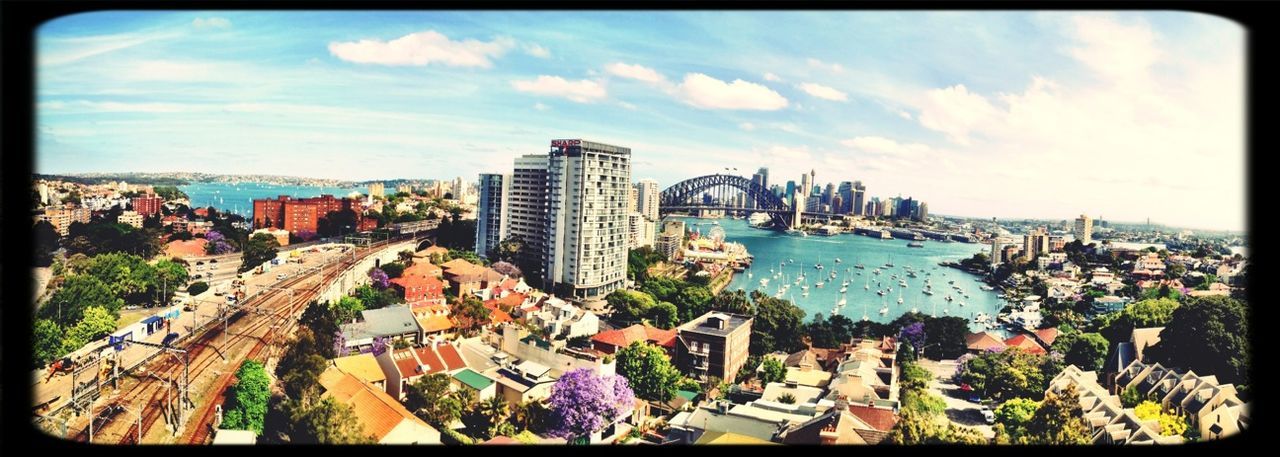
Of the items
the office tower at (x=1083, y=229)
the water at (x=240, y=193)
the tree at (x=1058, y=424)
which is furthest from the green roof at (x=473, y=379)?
the office tower at (x=1083, y=229)

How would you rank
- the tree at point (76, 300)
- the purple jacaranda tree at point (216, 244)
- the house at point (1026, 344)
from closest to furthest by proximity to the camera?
the tree at point (76, 300), the house at point (1026, 344), the purple jacaranda tree at point (216, 244)

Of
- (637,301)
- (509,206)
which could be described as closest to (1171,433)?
(637,301)

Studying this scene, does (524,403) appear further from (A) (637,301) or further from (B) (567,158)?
(B) (567,158)

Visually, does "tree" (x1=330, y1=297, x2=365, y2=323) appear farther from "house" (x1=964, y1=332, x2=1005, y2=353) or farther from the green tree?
the green tree

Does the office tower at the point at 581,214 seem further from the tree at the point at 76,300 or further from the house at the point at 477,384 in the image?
the tree at the point at 76,300

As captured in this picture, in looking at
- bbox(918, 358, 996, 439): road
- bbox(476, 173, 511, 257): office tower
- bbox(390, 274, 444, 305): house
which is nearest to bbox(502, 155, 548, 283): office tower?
bbox(476, 173, 511, 257): office tower

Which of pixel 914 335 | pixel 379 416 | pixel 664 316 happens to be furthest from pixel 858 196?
pixel 379 416

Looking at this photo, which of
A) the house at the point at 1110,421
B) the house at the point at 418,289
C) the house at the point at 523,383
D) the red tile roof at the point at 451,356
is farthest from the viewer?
the house at the point at 418,289
